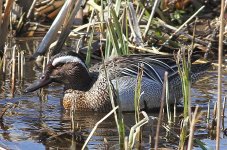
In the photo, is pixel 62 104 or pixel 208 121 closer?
pixel 208 121

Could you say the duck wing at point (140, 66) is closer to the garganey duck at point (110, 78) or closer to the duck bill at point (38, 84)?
the garganey duck at point (110, 78)

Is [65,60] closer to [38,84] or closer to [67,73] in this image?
[67,73]

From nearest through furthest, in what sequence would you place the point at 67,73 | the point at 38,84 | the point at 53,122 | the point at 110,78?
the point at 53,122
the point at 110,78
the point at 38,84
the point at 67,73

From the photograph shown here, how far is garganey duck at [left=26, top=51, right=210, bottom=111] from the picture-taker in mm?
7242

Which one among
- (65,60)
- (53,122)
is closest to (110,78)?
(65,60)

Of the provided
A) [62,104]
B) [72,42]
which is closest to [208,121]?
[62,104]

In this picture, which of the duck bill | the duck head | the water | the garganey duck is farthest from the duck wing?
the duck bill

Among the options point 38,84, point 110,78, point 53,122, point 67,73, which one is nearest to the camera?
point 53,122

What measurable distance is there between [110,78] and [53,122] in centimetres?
89

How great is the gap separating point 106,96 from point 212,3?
389 cm

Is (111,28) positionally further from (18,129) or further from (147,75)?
(18,129)

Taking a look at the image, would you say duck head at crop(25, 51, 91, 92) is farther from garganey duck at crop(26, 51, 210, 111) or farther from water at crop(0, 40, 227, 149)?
water at crop(0, 40, 227, 149)

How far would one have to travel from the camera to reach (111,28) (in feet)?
23.6

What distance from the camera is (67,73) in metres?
7.51
